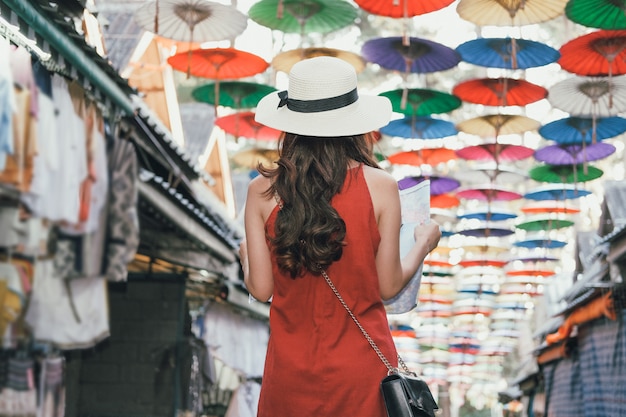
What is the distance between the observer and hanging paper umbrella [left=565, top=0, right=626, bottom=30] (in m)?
7.25

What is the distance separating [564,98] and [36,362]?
20.2 ft

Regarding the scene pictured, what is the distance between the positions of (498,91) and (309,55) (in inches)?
84.9

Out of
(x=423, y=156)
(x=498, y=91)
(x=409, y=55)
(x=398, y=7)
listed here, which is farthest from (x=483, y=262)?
(x=398, y=7)

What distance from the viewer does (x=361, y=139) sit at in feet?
9.77

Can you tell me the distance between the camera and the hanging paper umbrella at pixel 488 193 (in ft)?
40.7

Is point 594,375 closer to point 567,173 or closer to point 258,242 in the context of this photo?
point 567,173

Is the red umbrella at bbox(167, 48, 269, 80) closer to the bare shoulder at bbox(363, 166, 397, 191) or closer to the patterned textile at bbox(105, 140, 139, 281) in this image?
the patterned textile at bbox(105, 140, 139, 281)

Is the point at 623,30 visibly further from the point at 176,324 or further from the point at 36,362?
the point at 36,362

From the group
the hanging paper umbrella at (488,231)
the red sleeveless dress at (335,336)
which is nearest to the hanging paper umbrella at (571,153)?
the hanging paper umbrella at (488,231)

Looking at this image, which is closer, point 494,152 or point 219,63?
point 219,63

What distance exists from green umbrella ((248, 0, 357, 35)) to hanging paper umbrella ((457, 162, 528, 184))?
4.00m

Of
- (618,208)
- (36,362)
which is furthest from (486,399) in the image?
(36,362)

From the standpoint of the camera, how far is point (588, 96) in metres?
9.00

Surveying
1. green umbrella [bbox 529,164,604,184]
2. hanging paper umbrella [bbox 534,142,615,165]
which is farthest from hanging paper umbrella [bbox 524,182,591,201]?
hanging paper umbrella [bbox 534,142,615,165]
